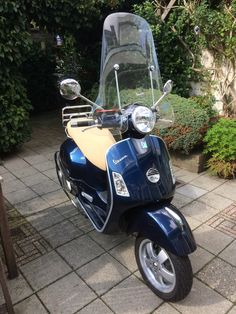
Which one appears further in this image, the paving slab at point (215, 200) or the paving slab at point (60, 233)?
the paving slab at point (215, 200)

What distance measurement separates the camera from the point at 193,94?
610 centimetres

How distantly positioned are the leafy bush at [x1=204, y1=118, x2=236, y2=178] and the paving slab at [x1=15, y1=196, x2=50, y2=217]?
2280 millimetres

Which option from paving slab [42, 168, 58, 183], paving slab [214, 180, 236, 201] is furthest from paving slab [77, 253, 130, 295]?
paving slab [42, 168, 58, 183]

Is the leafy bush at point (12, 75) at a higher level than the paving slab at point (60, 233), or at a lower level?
higher

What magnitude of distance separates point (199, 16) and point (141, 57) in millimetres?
3216

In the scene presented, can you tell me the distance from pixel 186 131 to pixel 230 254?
194cm

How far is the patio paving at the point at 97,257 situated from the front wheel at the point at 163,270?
88 mm

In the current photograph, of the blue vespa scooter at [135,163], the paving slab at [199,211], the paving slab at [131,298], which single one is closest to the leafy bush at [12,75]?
the blue vespa scooter at [135,163]

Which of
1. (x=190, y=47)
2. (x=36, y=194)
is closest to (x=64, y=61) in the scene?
(x=190, y=47)

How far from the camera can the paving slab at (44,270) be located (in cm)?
240

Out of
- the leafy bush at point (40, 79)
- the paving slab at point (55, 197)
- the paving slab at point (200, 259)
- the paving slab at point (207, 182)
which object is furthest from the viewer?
the leafy bush at point (40, 79)

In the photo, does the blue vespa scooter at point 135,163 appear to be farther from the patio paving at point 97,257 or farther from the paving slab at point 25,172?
the paving slab at point 25,172

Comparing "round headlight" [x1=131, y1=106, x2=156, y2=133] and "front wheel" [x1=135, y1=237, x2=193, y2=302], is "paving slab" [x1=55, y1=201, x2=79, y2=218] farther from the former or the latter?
A: "round headlight" [x1=131, y1=106, x2=156, y2=133]

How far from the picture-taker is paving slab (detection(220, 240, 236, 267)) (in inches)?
101
